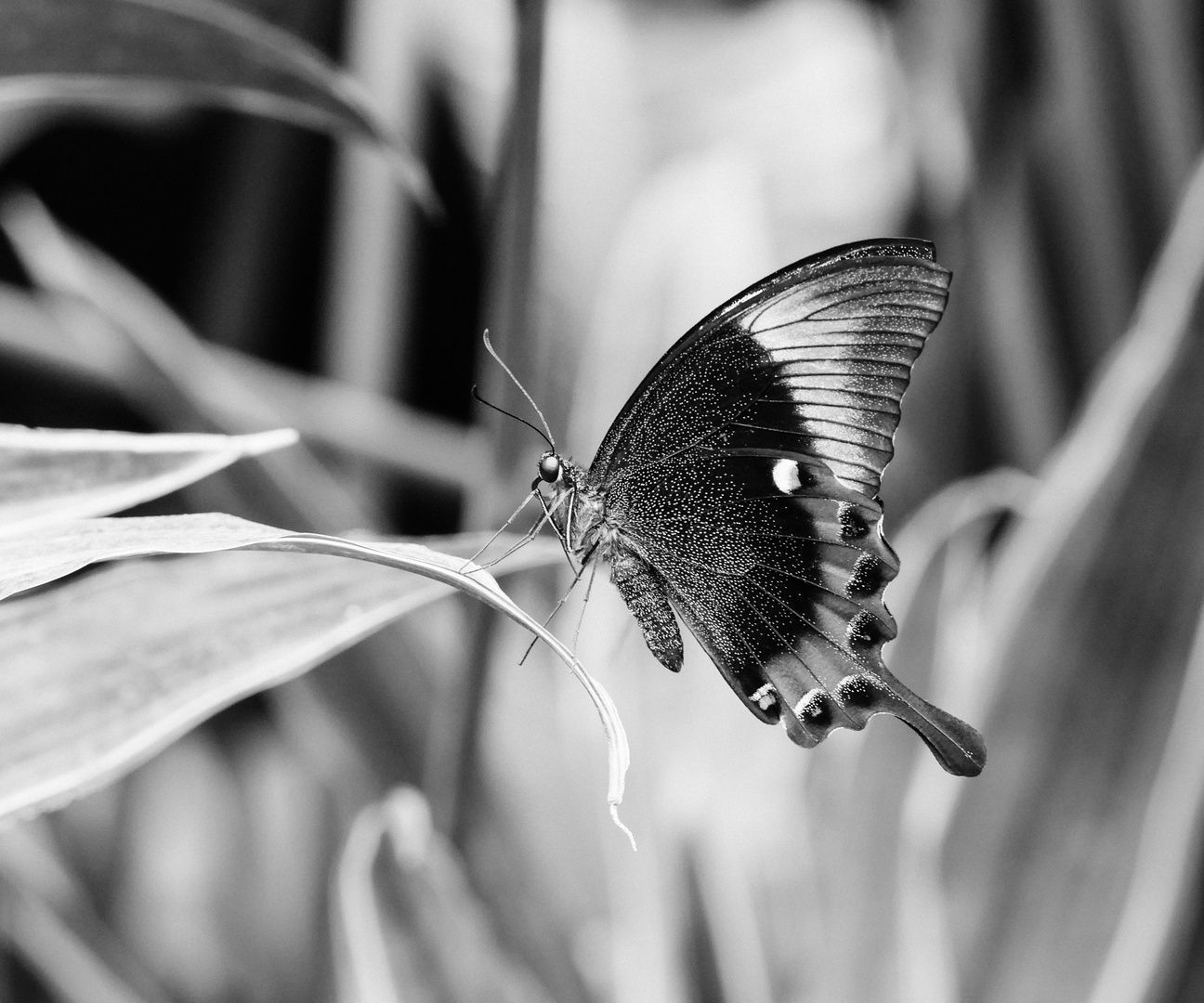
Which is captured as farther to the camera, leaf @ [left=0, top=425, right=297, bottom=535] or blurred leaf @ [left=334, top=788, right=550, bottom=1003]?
blurred leaf @ [left=334, top=788, right=550, bottom=1003]

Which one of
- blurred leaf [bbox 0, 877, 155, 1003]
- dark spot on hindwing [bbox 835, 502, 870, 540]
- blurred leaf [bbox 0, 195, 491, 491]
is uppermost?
dark spot on hindwing [bbox 835, 502, 870, 540]

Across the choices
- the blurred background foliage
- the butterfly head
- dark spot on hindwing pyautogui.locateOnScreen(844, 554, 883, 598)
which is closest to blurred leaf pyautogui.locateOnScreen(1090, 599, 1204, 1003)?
the blurred background foliage

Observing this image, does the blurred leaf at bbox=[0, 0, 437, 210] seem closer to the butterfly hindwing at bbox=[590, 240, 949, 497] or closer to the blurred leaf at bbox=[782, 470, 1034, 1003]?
the butterfly hindwing at bbox=[590, 240, 949, 497]

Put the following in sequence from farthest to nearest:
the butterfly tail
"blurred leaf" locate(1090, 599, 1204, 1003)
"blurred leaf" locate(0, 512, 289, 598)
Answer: "blurred leaf" locate(1090, 599, 1204, 1003) → the butterfly tail → "blurred leaf" locate(0, 512, 289, 598)

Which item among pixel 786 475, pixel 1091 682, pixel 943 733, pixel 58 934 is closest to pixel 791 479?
pixel 786 475

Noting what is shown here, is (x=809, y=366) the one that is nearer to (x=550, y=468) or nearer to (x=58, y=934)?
(x=550, y=468)

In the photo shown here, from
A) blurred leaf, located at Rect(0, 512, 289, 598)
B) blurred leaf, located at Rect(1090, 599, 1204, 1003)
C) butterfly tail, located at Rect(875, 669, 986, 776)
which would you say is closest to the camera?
blurred leaf, located at Rect(0, 512, 289, 598)

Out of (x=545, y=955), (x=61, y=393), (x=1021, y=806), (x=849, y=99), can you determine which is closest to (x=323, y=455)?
(x=61, y=393)
